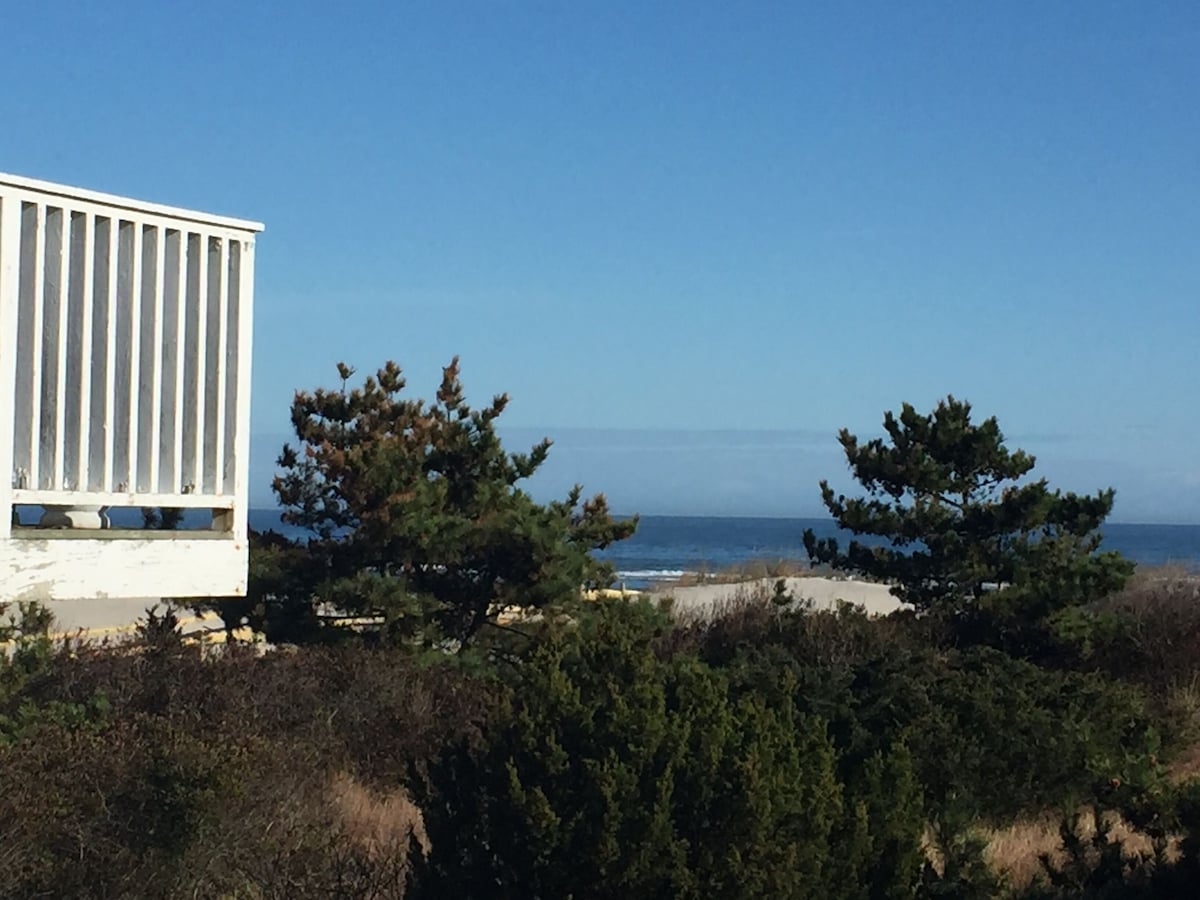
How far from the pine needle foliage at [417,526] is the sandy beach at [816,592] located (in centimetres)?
662

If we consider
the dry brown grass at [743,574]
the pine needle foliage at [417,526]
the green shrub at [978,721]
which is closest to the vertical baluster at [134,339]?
the green shrub at [978,721]

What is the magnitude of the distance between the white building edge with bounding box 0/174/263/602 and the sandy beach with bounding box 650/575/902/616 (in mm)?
17145

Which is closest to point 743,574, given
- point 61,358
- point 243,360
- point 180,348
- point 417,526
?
point 417,526

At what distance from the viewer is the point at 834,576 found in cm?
3653

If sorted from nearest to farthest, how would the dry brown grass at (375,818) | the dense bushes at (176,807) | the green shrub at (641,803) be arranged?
1. the green shrub at (641,803)
2. the dense bushes at (176,807)
3. the dry brown grass at (375,818)

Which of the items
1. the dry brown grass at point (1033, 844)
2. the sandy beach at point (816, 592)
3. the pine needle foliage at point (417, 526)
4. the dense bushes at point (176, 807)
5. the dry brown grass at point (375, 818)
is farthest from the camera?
the sandy beach at point (816, 592)

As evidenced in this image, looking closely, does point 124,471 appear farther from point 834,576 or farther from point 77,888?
point 834,576

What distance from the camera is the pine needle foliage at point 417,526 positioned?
14.5 meters

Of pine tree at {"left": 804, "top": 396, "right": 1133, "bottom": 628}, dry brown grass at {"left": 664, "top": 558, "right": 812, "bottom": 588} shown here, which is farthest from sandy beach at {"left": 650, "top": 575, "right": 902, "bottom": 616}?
pine tree at {"left": 804, "top": 396, "right": 1133, "bottom": 628}

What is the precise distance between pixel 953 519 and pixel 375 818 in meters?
10.4

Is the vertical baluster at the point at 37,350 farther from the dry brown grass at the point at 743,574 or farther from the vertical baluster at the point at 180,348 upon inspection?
the dry brown grass at the point at 743,574

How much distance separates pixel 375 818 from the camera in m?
8.63

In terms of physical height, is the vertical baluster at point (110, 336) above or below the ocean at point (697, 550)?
above

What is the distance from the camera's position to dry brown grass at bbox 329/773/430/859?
299 inches
